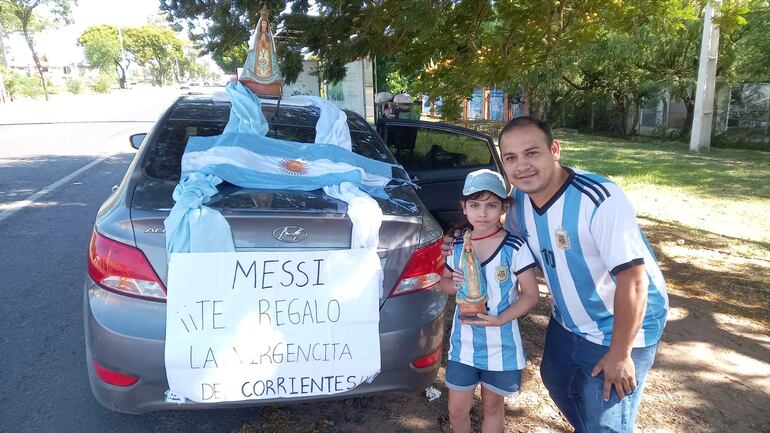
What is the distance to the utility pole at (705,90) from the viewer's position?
1480cm

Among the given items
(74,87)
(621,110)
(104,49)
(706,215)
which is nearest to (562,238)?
(706,215)

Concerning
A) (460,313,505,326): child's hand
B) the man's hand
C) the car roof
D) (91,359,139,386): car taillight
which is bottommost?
(91,359,139,386): car taillight

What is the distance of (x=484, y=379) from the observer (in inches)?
91.0

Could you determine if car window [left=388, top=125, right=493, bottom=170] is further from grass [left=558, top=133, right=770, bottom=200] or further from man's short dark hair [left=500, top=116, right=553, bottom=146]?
grass [left=558, top=133, right=770, bottom=200]

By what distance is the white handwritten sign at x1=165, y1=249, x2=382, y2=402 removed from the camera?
6.93 feet

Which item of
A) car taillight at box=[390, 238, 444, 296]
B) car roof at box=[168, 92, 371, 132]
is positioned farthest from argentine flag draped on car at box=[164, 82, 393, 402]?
car roof at box=[168, 92, 371, 132]

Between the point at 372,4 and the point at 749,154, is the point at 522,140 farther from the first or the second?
the point at 749,154

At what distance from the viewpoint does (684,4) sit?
5.76 meters

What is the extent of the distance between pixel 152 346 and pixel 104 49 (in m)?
78.5

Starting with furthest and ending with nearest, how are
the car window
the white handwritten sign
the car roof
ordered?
the car window → the car roof → the white handwritten sign

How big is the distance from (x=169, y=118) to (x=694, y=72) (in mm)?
19470

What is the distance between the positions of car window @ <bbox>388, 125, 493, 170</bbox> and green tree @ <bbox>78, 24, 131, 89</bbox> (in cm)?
7631

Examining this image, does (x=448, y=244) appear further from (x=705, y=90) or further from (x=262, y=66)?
(x=705, y=90)

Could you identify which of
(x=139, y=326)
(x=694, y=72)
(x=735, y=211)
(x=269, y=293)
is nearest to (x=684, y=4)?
(x=735, y=211)
